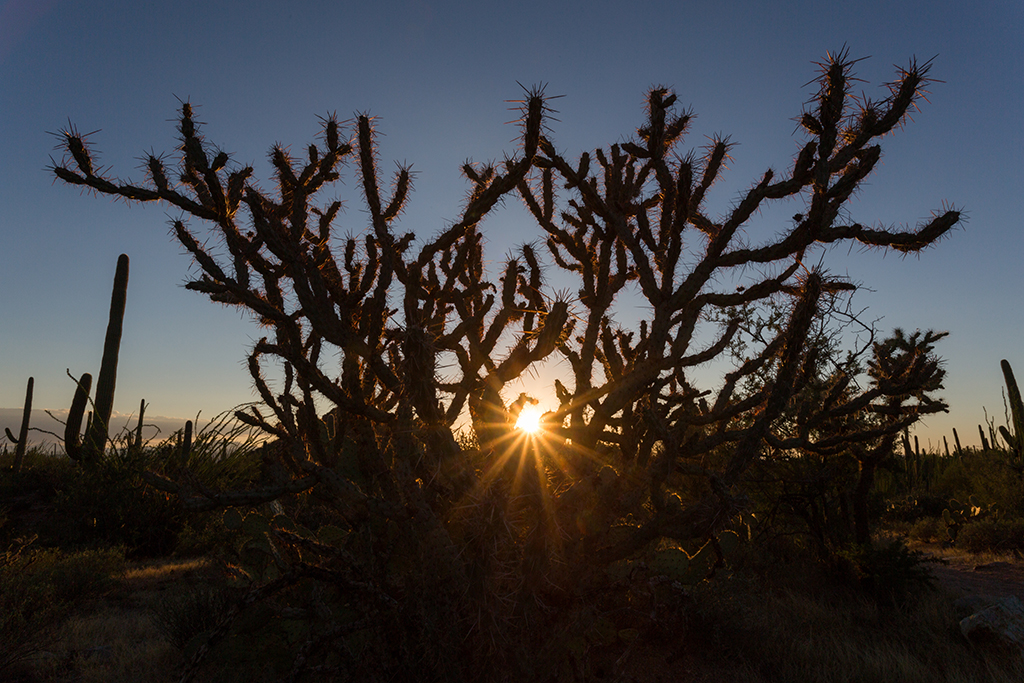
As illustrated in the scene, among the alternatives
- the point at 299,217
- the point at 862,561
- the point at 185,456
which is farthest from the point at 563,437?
the point at 185,456

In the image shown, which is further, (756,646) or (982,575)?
(982,575)

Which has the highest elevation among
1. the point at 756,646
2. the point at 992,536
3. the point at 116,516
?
the point at 116,516

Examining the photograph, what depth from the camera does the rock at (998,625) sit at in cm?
486

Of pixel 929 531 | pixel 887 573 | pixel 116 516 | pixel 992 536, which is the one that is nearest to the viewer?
pixel 887 573

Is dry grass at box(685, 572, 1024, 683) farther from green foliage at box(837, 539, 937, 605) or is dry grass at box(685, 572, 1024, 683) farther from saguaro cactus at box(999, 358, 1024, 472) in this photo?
saguaro cactus at box(999, 358, 1024, 472)

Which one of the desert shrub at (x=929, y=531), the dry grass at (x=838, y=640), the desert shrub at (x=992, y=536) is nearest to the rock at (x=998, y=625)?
the dry grass at (x=838, y=640)

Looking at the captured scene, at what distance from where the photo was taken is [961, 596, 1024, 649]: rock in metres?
4.86

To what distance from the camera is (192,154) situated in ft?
11.6

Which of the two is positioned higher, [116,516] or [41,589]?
[116,516]

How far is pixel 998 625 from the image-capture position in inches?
197

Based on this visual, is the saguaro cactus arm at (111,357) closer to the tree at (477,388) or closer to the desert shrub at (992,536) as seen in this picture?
the tree at (477,388)

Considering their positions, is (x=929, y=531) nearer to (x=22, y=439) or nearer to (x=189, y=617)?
(x=189, y=617)

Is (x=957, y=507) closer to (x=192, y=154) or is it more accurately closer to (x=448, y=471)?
(x=448, y=471)

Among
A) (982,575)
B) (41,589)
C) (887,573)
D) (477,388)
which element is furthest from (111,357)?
(982,575)
